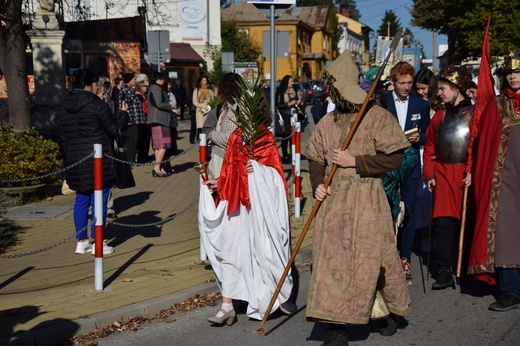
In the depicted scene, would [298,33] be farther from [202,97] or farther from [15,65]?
[15,65]

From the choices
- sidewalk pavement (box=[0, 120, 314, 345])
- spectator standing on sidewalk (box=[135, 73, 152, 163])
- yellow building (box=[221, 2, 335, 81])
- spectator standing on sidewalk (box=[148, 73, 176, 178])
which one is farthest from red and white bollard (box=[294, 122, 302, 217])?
yellow building (box=[221, 2, 335, 81])

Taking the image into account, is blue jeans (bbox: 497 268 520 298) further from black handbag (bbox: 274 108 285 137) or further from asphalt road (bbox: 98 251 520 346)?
black handbag (bbox: 274 108 285 137)

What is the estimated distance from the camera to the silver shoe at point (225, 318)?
21.4 feet

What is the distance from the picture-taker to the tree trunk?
50.2 ft

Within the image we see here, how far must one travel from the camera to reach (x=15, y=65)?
608 inches

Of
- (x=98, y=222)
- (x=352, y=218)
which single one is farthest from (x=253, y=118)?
(x=98, y=222)

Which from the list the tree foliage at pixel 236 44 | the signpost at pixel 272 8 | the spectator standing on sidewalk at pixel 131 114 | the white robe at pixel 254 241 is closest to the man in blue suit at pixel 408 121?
the white robe at pixel 254 241

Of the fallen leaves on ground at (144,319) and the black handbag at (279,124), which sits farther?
the black handbag at (279,124)

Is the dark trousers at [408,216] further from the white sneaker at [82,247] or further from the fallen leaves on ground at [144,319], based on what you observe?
the white sneaker at [82,247]

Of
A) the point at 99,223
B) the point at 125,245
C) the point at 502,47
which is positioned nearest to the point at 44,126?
the point at 125,245

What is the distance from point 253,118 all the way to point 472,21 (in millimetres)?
32950

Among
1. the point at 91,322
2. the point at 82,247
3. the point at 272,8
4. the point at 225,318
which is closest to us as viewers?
the point at 91,322

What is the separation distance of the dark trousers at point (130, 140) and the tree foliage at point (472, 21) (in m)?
21.9

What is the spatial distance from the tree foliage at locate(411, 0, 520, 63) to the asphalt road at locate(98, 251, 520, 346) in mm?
29147
